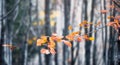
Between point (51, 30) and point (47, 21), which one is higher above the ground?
point (47, 21)

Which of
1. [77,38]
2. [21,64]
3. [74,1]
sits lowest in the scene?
[21,64]

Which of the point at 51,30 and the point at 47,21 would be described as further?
the point at 51,30

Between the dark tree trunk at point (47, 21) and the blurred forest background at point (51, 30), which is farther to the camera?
the dark tree trunk at point (47, 21)

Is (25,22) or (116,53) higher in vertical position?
(25,22)

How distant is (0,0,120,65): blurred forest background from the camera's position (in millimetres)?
4625

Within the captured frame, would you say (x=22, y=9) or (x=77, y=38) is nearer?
(x=77, y=38)

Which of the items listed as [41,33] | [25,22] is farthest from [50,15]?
[25,22]

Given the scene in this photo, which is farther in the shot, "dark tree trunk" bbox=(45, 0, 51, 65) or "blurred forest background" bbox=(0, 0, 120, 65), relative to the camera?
"dark tree trunk" bbox=(45, 0, 51, 65)

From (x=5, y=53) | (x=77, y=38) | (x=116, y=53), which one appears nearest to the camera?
(x=77, y=38)

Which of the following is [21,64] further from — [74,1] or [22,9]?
[74,1]

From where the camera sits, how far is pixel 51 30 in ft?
26.6

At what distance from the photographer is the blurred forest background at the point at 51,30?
15.2ft

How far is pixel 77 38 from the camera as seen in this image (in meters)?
2.25

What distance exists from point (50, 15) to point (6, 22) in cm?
288
